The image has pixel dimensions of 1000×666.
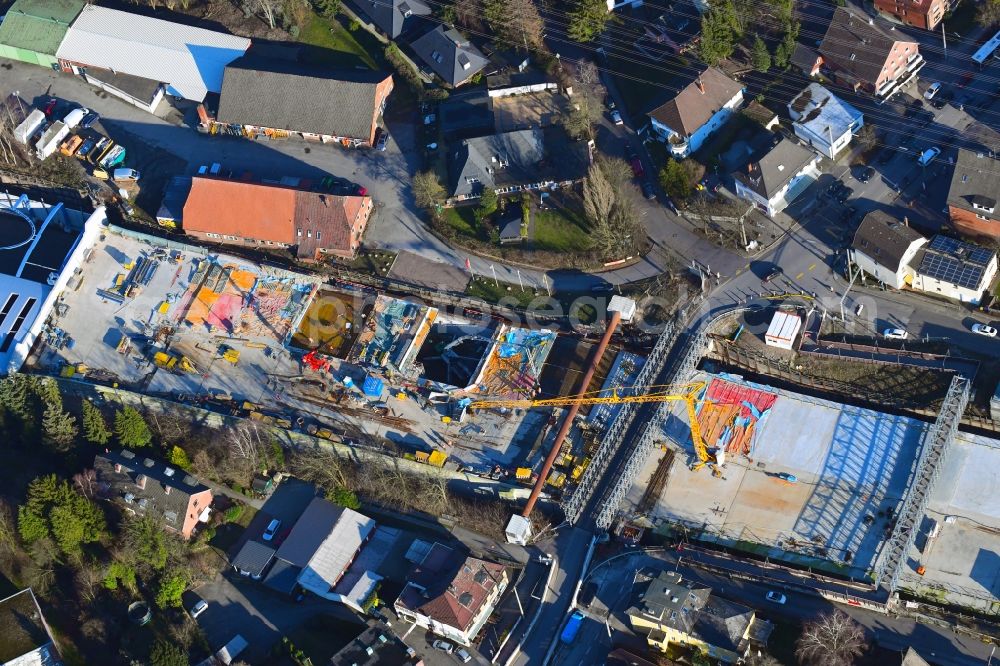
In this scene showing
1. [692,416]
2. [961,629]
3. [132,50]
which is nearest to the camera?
[961,629]

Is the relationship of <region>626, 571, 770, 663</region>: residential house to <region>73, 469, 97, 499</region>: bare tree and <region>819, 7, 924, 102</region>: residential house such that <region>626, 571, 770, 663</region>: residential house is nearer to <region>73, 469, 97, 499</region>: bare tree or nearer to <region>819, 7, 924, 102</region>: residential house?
<region>73, 469, 97, 499</region>: bare tree

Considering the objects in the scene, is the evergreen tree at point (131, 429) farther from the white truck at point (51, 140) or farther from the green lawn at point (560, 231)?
the green lawn at point (560, 231)

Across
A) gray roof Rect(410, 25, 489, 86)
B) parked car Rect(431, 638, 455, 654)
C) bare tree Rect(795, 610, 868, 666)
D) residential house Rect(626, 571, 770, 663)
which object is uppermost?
gray roof Rect(410, 25, 489, 86)

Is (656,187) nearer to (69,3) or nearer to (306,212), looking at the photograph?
(306,212)

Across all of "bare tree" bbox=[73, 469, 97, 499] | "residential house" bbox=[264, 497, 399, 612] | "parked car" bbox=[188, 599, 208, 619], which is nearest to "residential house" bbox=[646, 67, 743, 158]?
"residential house" bbox=[264, 497, 399, 612]

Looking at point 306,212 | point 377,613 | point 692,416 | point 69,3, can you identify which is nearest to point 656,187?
point 692,416

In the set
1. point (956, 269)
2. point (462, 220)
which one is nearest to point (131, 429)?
point (462, 220)

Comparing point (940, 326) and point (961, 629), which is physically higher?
point (940, 326)

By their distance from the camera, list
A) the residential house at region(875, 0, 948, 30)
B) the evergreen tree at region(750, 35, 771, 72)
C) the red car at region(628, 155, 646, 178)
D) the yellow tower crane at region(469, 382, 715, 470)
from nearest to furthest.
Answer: the yellow tower crane at region(469, 382, 715, 470), the red car at region(628, 155, 646, 178), the residential house at region(875, 0, 948, 30), the evergreen tree at region(750, 35, 771, 72)
